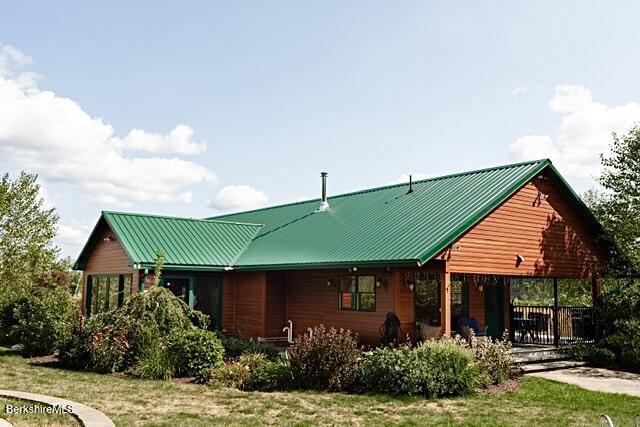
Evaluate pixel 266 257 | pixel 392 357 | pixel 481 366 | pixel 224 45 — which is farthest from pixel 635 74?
pixel 266 257

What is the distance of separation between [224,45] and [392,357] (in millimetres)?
9324

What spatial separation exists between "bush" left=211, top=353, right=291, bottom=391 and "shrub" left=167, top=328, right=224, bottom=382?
53 centimetres

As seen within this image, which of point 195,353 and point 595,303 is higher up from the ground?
point 595,303

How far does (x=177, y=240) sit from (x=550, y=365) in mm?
12725

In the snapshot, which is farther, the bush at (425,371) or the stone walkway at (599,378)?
the stone walkway at (599,378)

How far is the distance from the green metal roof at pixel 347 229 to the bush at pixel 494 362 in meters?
2.46

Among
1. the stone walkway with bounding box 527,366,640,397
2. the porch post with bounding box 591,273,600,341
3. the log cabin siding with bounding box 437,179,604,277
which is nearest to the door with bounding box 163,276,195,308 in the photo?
the log cabin siding with bounding box 437,179,604,277

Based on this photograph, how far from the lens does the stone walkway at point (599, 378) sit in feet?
45.8

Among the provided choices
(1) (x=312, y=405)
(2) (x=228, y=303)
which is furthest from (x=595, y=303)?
(2) (x=228, y=303)

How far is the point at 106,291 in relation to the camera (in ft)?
75.2

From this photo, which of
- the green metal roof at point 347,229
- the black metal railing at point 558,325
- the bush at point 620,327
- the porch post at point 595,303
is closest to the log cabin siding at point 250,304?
the green metal roof at point 347,229

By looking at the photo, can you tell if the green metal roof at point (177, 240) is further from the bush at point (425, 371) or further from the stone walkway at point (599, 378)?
the stone walkway at point (599, 378)

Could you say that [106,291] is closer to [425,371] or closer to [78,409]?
[78,409]

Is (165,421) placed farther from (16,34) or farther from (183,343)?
(16,34)
